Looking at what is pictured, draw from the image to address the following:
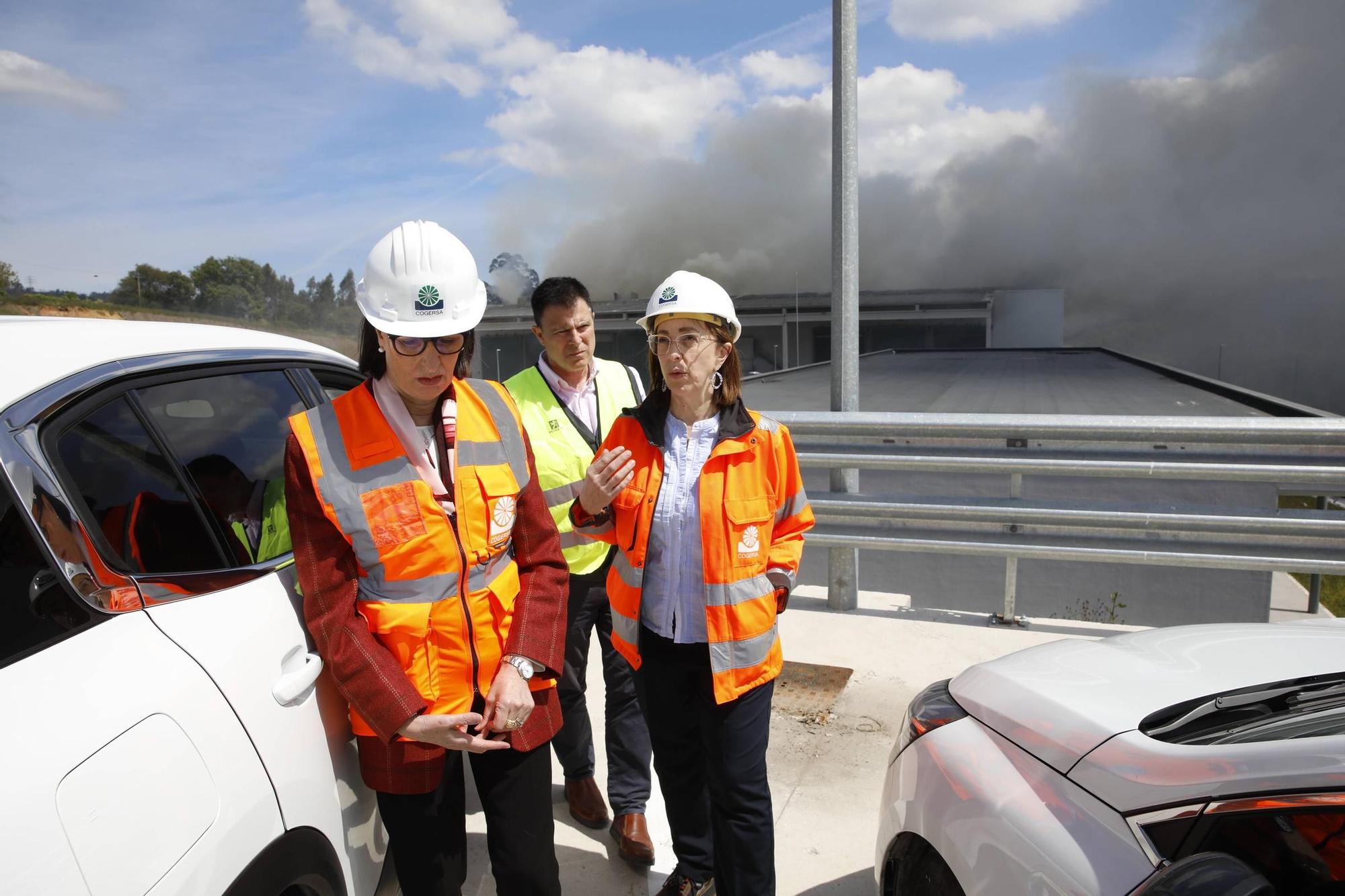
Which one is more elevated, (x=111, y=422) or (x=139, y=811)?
(x=111, y=422)

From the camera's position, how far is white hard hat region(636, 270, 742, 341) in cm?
226

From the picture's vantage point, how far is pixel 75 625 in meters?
1.34

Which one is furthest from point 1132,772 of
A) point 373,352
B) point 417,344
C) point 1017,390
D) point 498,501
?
point 1017,390

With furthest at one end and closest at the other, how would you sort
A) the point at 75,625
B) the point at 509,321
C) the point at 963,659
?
the point at 509,321 → the point at 963,659 → the point at 75,625

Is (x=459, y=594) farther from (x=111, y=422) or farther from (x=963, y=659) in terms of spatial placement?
(x=963, y=659)

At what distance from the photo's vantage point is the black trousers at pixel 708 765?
2.23 meters

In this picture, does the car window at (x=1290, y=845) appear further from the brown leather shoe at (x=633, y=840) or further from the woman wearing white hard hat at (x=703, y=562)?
the brown leather shoe at (x=633, y=840)

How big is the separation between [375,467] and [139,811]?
78 cm

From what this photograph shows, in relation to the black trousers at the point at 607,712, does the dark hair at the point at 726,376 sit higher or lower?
higher

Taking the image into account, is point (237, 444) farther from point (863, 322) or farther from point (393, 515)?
point (863, 322)

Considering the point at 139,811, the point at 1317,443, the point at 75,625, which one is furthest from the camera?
the point at 1317,443

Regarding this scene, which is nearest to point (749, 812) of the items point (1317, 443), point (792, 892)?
point (792, 892)

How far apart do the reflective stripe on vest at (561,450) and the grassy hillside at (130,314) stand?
23.9 inches

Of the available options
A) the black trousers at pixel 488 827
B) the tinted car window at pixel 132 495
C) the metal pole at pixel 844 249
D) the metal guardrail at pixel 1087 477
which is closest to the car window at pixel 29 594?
the tinted car window at pixel 132 495
